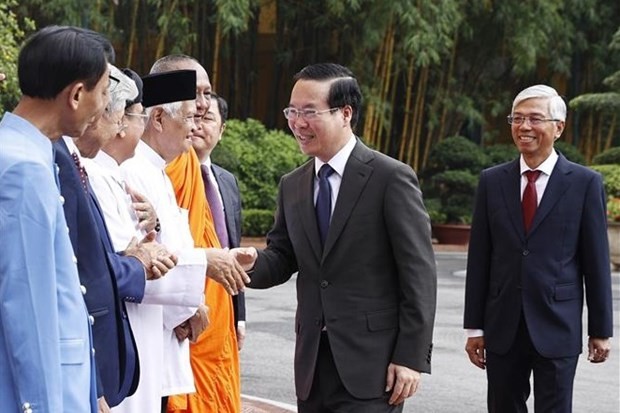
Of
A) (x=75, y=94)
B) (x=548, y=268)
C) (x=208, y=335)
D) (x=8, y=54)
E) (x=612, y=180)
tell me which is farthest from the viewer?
(x=612, y=180)

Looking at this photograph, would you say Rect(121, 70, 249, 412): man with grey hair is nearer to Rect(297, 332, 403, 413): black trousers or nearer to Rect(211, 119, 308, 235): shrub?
Rect(297, 332, 403, 413): black trousers

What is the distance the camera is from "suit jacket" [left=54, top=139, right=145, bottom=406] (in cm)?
382

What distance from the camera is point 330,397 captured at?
5.04 metres

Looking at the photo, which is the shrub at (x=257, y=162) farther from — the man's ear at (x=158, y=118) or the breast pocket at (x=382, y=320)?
the breast pocket at (x=382, y=320)

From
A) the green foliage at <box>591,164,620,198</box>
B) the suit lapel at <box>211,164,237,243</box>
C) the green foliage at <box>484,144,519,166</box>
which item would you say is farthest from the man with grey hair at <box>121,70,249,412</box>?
the green foliage at <box>484,144,519,166</box>

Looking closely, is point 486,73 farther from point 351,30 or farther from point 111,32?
point 111,32

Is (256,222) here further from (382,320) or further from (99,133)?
(99,133)

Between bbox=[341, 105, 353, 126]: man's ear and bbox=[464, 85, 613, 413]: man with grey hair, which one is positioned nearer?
bbox=[341, 105, 353, 126]: man's ear

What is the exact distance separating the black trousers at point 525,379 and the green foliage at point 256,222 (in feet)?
56.6

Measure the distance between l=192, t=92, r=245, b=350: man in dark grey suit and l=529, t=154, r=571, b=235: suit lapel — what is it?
1395 millimetres

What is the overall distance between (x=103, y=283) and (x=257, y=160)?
2027 centimetres

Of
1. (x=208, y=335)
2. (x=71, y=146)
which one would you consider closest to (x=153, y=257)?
(x=71, y=146)

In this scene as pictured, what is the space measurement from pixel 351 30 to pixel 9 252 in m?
23.0

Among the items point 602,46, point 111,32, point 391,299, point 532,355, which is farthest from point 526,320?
point 602,46
